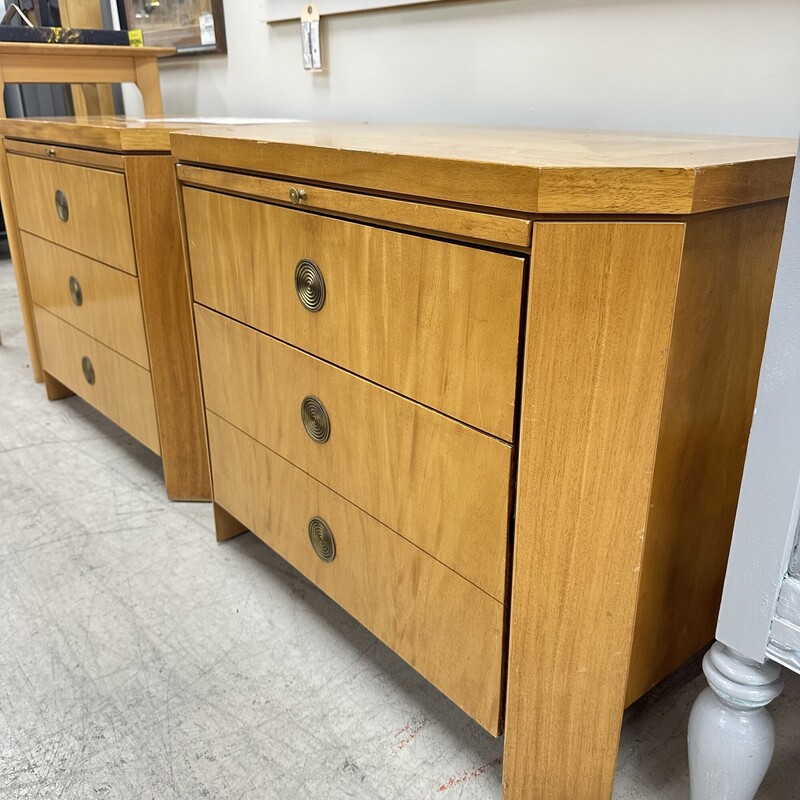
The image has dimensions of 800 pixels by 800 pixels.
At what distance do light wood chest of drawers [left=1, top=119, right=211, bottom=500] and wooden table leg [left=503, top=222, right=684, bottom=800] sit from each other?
0.93 metres

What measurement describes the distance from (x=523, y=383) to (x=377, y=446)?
0.86 feet

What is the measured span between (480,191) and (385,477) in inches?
14.6

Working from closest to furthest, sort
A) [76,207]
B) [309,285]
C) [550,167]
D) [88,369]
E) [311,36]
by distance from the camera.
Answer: [550,167] → [309,285] → [76,207] → [311,36] → [88,369]

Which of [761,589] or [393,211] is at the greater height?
[393,211]

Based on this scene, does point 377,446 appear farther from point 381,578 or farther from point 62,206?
point 62,206

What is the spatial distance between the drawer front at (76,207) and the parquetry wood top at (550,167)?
500 millimetres

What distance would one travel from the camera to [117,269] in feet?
4.75

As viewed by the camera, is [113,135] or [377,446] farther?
[113,135]

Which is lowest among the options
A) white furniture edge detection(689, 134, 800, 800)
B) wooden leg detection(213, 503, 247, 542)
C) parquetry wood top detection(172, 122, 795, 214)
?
wooden leg detection(213, 503, 247, 542)

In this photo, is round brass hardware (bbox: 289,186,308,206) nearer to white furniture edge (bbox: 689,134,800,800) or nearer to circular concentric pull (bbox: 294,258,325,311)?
circular concentric pull (bbox: 294,258,325,311)

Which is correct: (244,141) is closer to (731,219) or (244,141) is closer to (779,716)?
(731,219)

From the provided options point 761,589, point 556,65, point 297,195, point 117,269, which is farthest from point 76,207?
point 761,589

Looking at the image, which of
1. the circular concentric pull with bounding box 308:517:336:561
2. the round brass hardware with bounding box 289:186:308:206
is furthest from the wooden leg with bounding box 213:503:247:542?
the round brass hardware with bounding box 289:186:308:206

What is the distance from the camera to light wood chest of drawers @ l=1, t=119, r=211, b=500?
4.38 feet
